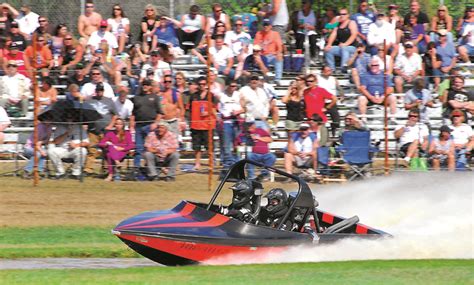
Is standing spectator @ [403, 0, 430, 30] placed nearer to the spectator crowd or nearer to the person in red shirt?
the spectator crowd

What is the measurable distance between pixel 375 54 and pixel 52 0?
6.68 m

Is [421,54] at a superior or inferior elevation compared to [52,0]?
inferior

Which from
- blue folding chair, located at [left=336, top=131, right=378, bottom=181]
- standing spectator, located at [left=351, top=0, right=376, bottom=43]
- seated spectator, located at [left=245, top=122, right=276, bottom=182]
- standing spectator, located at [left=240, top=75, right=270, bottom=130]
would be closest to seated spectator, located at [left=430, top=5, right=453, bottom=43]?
standing spectator, located at [left=351, top=0, right=376, bottom=43]

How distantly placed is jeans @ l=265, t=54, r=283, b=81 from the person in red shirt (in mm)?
1551

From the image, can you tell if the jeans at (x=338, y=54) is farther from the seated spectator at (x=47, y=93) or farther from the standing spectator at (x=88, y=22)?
the seated spectator at (x=47, y=93)

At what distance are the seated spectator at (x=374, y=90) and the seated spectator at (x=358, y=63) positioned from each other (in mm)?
205

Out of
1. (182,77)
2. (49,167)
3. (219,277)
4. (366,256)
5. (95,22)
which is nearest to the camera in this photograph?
(219,277)

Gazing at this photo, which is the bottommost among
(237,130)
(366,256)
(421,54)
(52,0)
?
A: (366,256)

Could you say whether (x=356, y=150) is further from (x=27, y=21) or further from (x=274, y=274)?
(x=274, y=274)

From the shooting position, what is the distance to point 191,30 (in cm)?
2012

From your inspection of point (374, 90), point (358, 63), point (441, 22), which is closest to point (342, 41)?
point (358, 63)

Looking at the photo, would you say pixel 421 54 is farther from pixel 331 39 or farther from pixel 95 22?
pixel 95 22

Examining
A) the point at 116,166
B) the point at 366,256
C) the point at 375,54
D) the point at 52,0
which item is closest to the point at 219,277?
the point at 366,256

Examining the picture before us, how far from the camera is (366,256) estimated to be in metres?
12.2
